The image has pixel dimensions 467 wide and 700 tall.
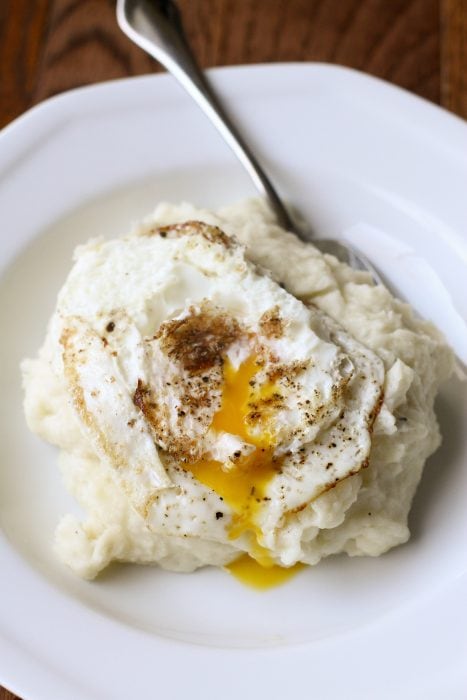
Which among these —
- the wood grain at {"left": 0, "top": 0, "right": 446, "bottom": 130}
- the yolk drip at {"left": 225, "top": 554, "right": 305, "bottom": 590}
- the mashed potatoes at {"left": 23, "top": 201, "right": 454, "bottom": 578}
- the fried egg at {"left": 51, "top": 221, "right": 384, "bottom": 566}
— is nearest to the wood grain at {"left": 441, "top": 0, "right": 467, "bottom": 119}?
the wood grain at {"left": 0, "top": 0, "right": 446, "bottom": 130}

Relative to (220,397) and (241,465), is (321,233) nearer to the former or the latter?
(220,397)

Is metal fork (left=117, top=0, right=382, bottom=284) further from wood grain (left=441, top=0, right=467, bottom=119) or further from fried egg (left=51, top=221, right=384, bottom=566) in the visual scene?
wood grain (left=441, top=0, right=467, bottom=119)

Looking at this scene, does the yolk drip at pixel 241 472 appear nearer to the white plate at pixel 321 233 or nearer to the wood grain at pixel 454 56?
the white plate at pixel 321 233

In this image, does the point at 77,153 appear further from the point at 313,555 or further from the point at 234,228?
the point at 313,555

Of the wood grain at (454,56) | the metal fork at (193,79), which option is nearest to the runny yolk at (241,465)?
the metal fork at (193,79)

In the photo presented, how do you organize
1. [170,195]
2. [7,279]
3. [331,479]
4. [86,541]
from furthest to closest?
[170,195]
[7,279]
[86,541]
[331,479]

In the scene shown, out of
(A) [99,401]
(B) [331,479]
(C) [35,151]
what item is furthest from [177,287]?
(C) [35,151]

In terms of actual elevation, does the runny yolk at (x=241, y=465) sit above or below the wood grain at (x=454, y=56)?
below
